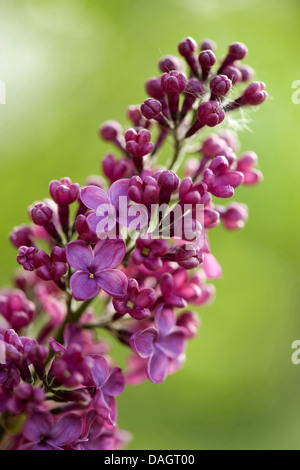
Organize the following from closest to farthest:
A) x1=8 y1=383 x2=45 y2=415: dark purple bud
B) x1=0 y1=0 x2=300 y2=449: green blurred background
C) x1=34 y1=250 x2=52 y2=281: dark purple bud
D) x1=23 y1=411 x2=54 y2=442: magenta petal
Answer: x1=8 y1=383 x2=45 y2=415: dark purple bud < x1=23 y1=411 x2=54 y2=442: magenta petal < x1=34 y1=250 x2=52 y2=281: dark purple bud < x1=0 y1=0 x2=300 y2=449: green blurred background

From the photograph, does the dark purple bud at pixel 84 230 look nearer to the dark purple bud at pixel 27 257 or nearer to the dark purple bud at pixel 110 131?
the dark purple bud at pixel 27 257

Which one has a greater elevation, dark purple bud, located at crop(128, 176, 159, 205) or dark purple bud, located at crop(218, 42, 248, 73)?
dark purple bud, located at crop(218, 42, 248, 73)

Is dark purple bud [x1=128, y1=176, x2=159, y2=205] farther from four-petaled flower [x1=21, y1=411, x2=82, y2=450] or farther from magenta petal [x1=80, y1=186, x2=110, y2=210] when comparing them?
four-petaled flower [x1=21, y1=411, x2=82, y2=450]

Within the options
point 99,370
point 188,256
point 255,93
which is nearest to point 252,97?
point 255,93

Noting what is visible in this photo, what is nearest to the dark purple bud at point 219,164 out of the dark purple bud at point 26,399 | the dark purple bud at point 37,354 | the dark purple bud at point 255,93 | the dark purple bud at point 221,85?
the dark purple bud at point 221,85

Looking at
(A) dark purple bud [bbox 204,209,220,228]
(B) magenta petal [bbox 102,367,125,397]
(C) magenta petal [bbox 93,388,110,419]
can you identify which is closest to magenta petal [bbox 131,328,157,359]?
(B) magenta petal [bbox 102,367,125,397]

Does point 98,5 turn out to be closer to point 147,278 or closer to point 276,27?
point 276,27
